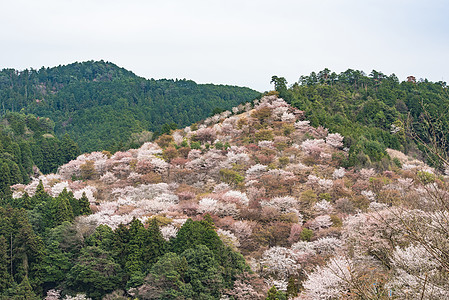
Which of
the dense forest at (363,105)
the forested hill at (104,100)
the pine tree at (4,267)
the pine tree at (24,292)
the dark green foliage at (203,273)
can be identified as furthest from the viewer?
the forested hill at (104,100)

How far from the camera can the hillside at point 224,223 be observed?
23219 mm

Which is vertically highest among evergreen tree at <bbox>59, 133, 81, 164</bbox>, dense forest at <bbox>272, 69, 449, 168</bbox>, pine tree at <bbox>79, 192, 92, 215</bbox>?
dense forest at <bbox>272, 69, 449, 168</bbox>

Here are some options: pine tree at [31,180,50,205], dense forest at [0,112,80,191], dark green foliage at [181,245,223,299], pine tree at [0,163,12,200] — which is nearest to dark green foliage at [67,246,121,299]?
dark green foliage at [181,245,223,299]

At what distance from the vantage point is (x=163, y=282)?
2500cm

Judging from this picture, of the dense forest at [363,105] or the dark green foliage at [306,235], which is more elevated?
the dense forest at [363,105]

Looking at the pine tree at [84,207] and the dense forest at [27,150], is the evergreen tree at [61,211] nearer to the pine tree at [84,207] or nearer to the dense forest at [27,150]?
the pine tree at [84,207]

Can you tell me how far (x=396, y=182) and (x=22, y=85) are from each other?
111m

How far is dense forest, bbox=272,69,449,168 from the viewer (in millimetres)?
50500

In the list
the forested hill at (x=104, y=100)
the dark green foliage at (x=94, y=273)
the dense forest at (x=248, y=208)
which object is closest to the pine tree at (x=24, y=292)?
the dense forest at (x=248, y=208)

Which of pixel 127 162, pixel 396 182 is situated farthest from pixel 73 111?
pixel 396 182

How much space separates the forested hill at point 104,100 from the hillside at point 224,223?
130 ft

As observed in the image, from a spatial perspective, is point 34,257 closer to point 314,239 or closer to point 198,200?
point 198,200

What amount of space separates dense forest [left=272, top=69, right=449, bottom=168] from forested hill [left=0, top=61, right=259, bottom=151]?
116 ft

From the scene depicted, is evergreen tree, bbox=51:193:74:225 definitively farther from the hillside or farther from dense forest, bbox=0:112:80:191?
dense forest, bbox=0:112:80:191
